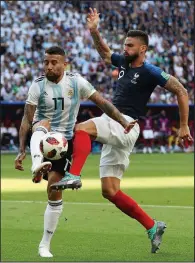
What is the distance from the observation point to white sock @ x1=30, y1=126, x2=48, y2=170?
31.9 feet

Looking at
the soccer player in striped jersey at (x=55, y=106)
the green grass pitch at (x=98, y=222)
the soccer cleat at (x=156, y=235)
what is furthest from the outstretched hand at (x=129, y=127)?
the soccer cleat at (x=156, y=235)

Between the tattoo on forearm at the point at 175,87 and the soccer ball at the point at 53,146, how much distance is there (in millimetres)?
1573

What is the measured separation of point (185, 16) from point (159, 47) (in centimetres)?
316

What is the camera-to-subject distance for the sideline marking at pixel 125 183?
73.6 feet

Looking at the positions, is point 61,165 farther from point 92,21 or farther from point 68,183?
point 92,21

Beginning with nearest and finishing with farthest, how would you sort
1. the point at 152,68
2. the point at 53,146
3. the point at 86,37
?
1. the point at 53,146
2. the point at 152,68
3. the point at 86,37

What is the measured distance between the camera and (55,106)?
10352 millimetres

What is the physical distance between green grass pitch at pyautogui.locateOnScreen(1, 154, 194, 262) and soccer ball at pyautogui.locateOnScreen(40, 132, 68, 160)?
123 centimetres

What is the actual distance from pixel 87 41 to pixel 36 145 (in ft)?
110

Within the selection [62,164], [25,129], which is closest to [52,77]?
[25,129]

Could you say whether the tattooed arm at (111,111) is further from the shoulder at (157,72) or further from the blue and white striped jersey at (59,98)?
the shoulder at (157,72)

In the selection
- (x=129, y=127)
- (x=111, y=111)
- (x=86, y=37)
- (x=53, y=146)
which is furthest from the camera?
(x=86, y=37)

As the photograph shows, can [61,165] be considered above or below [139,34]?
below

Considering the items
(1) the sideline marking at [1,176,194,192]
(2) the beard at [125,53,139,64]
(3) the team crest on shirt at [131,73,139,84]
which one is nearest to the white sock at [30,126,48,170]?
(3) the team crest on shirt at [131,73,139,84]
